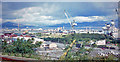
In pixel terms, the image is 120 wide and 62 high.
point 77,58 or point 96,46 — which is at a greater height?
point 96,46

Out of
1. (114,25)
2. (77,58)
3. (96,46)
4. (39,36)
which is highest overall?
(114,25)

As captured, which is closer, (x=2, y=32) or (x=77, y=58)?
(x=77, y=58)

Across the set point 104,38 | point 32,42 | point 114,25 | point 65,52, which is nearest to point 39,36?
point 32,42

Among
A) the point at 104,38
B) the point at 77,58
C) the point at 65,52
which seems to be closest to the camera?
the point at 77,58

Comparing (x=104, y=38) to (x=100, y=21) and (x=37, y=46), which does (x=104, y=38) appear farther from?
(x=37, y=46)

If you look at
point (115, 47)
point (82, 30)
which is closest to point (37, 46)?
point (82, 30)

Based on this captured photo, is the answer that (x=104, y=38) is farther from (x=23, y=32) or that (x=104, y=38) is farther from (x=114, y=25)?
(x=23, y=32)

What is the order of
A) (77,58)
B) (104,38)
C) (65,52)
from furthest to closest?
1. (104,38)
2. (65,52)
3. (77,58)
